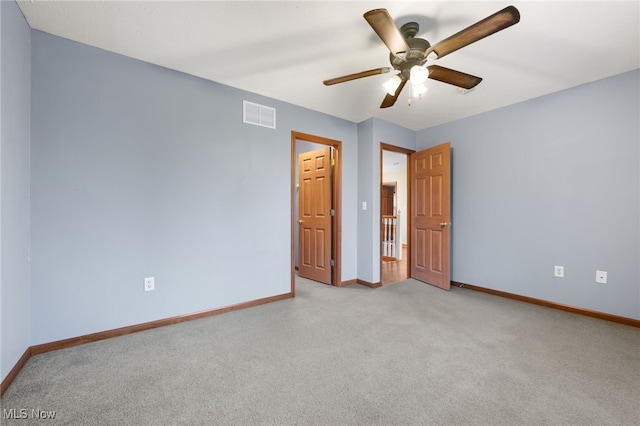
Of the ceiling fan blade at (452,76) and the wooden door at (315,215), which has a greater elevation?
the ceiling fan blade at (452,76)

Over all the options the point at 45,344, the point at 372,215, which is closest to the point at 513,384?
the point at 372,215

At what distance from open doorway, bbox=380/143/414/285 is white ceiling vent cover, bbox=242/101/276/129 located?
1.62 m

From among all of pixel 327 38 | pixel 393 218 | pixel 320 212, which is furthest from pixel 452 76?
pixel 393 218

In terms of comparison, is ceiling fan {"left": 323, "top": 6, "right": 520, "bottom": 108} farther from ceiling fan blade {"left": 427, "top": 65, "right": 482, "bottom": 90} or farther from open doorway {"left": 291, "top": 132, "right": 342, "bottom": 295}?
open doorway {"left": 291, "top": 132, "right": 342, "bottom": 295}

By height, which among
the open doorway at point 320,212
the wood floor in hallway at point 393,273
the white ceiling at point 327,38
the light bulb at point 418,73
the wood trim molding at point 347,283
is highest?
the white ceiling at point 327,38

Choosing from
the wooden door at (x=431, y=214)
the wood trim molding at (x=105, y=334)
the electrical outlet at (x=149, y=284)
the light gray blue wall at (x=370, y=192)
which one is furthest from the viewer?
the light gray blue wall at (x=370, y=192)

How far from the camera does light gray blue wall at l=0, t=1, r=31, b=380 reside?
1.53m

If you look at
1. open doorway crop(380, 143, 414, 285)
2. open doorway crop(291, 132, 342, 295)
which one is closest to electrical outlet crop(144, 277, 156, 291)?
open doorway crop(291, 132, 342, 295)

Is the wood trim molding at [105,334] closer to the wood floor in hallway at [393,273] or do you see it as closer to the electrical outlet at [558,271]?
the wood floor in hallway at [393,273]

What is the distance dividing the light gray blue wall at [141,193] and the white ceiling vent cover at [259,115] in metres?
0.07

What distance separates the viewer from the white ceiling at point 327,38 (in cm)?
173

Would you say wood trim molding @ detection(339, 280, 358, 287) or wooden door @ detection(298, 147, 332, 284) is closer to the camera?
wood trim molding @ detection(339, 280, 358, 287)

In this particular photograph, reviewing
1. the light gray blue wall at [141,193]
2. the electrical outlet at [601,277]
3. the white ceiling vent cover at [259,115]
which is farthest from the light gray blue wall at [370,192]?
the electrical outlet at [601,277]

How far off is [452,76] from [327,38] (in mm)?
978
